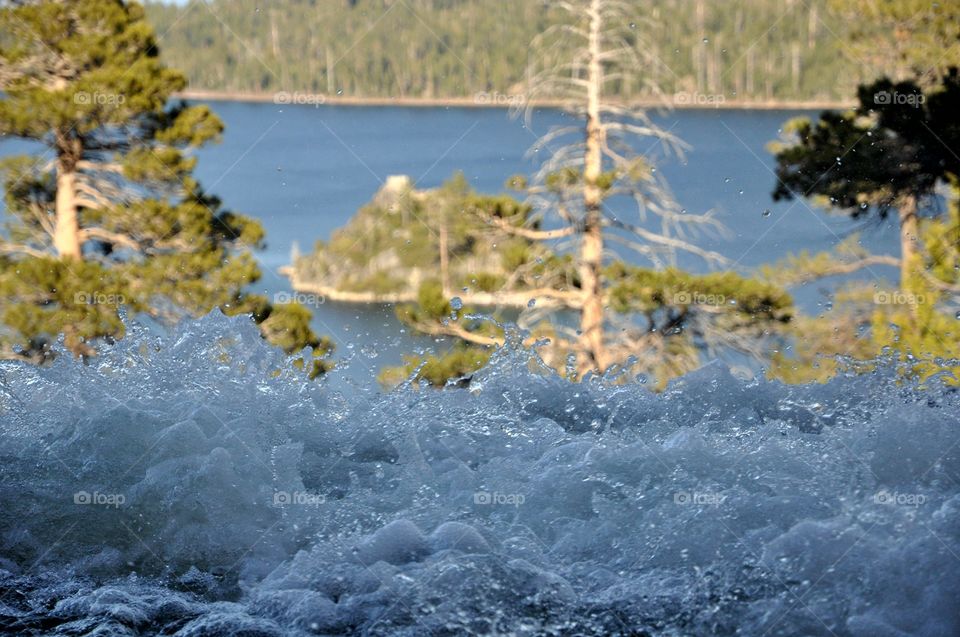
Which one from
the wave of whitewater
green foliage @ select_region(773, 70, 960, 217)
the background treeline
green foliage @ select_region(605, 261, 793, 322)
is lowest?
green foliage @ select_region(605, 261, 793, 322)

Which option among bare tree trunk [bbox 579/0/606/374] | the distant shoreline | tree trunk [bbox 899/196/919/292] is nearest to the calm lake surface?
the distant shoreline

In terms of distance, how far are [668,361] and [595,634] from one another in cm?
1057

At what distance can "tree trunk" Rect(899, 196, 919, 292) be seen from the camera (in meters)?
13.0

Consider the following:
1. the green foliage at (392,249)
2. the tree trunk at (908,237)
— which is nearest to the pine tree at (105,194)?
the green foliage at (392,249)

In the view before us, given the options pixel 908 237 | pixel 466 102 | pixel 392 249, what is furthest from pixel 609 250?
pixel 466 102

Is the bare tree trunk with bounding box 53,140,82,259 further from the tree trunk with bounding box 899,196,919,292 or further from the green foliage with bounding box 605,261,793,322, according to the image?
the tree trunk with bounding box 899,196,919,292

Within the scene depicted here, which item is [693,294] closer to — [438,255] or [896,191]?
[896,191]

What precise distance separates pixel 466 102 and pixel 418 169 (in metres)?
6.21

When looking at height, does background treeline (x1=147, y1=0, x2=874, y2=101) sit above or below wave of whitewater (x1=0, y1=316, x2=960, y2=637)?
above

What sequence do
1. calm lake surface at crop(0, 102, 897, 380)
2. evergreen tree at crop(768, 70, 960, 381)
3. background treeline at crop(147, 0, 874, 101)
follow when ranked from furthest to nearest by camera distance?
background treeline at crop(147, 0, 874, 101), calm lake surface at crop(0, 102, 897, 380), evergreen tree at crop(768, 70, 960, 381)

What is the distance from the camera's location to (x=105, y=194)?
13.7 metres

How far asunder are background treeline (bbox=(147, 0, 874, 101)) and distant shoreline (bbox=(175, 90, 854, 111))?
0.45 metres

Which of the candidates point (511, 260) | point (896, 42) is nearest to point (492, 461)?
point (511, 260)

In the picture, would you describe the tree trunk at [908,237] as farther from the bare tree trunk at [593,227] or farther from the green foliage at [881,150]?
the bare tree trunk at [593,227]
